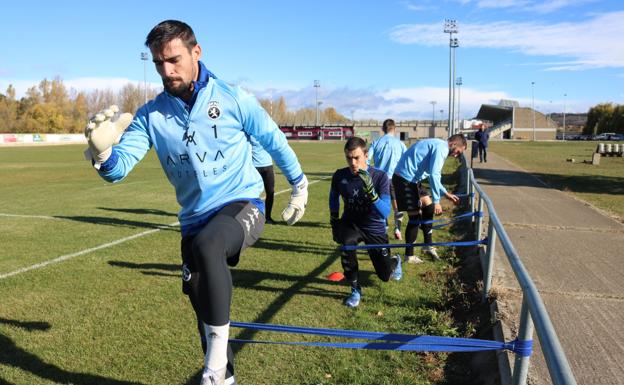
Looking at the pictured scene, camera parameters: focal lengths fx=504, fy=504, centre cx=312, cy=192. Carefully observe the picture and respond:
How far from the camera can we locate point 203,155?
2777mm

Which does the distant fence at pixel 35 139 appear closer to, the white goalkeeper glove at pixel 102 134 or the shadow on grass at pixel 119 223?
the shadow on grass at pixel 119 223

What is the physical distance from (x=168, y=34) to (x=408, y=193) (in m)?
5.14

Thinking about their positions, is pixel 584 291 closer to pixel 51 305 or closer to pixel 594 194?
pixel 51 305

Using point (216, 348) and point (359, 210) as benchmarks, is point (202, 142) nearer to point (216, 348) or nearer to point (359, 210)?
point (216, 348)

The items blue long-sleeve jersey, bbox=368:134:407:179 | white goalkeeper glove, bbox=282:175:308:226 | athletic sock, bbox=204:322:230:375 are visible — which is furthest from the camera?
blue long-sleeve jersey, bbox=368:134:407:179

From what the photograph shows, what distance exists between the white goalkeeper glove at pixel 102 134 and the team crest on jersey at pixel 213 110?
50cm

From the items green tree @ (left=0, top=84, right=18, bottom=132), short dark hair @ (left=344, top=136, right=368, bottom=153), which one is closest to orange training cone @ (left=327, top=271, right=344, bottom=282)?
short dark hair @ (left=344, top=136, right=368, bottom=153)

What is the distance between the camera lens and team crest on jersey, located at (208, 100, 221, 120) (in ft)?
9.16

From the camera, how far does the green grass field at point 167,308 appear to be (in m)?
3.66

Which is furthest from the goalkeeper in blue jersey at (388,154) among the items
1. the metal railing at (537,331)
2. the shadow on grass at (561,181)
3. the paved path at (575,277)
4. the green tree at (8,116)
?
the green tree at (8,116)

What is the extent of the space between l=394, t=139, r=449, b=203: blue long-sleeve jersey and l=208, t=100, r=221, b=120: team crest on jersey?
182 inches

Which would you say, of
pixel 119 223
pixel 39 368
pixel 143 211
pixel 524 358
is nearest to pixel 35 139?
pixel 143 211

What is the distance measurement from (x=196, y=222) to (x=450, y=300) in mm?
3355

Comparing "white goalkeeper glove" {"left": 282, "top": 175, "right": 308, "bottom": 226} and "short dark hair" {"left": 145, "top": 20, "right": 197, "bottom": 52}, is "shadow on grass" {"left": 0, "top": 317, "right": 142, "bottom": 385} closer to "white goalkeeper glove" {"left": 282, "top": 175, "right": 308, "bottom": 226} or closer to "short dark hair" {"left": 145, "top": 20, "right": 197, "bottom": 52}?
"white goalkeeper glove" {"left": 282, "top": 175, "right": 308, "bottom": 226}
